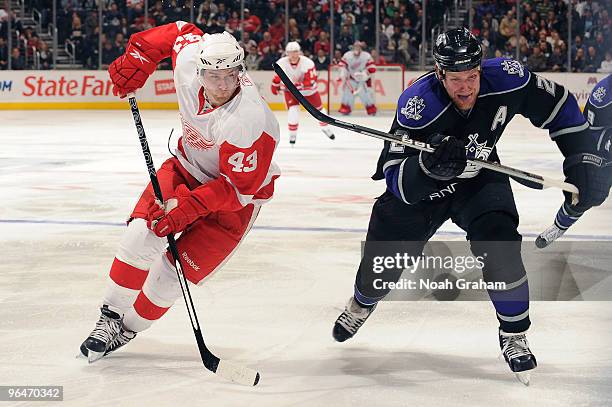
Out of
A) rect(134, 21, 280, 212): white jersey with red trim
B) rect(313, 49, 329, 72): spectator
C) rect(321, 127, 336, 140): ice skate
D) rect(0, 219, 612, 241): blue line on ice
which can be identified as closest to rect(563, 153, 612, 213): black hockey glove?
rect(134, 21, 280, 212): white jersey with red trim

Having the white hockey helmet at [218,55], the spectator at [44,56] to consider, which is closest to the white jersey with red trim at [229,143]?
the white hockey helmet at [218,55]

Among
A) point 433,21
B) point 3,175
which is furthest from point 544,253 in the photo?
point 433,21

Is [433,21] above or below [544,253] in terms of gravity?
below

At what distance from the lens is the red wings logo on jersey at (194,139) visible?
3168mm

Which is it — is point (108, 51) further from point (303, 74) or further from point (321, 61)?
point (303, 74)

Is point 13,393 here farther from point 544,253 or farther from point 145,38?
point 544,253

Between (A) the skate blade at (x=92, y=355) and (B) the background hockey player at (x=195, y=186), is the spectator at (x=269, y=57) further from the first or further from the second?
(A) the skate blade at (x=92, y=355)

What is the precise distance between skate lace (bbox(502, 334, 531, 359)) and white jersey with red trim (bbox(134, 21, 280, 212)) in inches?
33.9

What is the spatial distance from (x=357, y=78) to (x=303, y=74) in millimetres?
3701

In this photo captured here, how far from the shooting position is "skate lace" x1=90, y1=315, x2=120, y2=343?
3.12m

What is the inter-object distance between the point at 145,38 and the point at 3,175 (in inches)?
185

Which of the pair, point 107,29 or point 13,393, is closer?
point 13,393

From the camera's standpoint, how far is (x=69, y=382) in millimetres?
2904

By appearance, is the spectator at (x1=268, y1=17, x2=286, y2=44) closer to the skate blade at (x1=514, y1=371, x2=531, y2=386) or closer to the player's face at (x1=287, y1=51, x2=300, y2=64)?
the player's face at (x1=287, y1=51, x2=300, y2=64)
